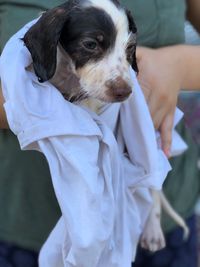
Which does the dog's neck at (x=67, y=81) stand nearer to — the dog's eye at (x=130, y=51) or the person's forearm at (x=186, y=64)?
the dog's eye at (x=130, y=51)

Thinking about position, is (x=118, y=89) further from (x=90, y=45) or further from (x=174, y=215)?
(x=174, y=215)

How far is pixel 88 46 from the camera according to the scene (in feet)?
4.07

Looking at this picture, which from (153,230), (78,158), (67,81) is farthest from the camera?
(153,230)

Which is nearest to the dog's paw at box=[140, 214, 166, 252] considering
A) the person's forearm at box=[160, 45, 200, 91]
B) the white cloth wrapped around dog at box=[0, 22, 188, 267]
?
the white cloth wrapped around dog at box=[0, 22, 188, 267]

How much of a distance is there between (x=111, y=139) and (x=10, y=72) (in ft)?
0.73

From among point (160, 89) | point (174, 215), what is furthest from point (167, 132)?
point (174, 215)

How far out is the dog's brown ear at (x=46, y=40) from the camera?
1231mm

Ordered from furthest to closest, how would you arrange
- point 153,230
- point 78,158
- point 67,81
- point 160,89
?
point 153,230, point 160,89, point 67,81, point 78,158

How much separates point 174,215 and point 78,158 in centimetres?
41

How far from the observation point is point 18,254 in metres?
1.42

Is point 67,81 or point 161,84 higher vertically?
point 67,81

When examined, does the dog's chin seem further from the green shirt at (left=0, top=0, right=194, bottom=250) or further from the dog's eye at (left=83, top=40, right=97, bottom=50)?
the green shirt at (left=0, top=0, right=194, bottom=250)

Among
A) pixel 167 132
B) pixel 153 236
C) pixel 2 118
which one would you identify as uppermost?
pixel 2 118

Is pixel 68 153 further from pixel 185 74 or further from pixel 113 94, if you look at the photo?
pixel 185 74
